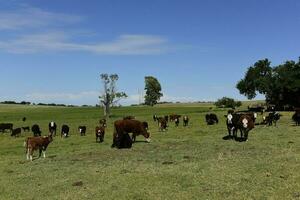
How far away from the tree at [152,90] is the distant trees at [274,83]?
67461 mm

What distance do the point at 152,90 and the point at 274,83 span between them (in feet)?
279

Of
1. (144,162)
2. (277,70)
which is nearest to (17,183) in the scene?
(144,162)

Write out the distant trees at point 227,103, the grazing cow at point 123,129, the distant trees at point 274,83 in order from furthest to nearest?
1. the distant trees at point 227,103
2. the distant trees at point 274,83
3. the grazing cow at point 123,129

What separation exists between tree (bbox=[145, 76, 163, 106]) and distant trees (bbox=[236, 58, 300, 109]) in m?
67.5

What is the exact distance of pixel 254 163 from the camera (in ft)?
78.3

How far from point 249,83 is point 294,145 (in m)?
101

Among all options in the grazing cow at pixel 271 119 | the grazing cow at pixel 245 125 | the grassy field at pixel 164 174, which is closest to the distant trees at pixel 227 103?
the grazing cow at pixel 271 119

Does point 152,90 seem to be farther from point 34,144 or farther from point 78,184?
point 78,184

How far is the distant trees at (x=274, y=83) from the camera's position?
370 feet

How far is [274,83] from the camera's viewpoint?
118m

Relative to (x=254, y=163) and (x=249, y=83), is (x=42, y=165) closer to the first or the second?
(x=254, y=163)

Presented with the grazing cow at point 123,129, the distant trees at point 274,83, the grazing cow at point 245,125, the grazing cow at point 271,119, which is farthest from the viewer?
the distant trees at point 274,83

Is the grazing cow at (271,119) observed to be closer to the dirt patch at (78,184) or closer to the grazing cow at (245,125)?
the grazing cow at (245,125)

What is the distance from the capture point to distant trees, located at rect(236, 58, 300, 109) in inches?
4441
